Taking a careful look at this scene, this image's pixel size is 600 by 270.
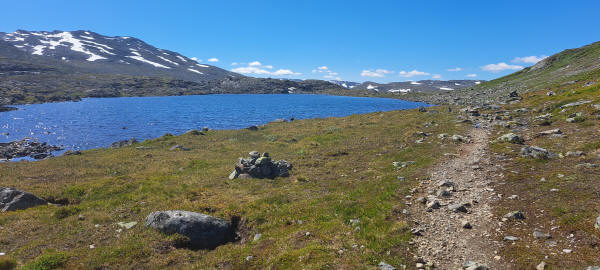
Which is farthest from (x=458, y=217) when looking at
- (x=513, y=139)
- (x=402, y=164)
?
(x=513, y=139)

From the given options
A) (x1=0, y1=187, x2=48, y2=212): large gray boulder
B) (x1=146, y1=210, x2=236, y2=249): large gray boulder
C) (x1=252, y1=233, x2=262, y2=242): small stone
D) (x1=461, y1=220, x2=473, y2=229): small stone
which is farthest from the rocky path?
(x1=0, y1=187, x2=48, y2=212): large gray boulder

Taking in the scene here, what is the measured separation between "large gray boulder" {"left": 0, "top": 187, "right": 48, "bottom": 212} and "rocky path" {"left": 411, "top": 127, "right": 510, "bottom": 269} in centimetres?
2528

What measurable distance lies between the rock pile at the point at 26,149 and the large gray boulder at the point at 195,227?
4374 centimetres

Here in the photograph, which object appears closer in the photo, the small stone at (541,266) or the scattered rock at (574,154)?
the small stone at (541,266)

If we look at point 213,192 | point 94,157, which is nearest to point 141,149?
point 94,157

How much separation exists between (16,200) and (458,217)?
28006 mm

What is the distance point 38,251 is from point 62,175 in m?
19.8

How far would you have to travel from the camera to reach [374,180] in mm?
21766

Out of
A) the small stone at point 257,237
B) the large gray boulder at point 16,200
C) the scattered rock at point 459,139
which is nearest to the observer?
the small stone at point 257,237

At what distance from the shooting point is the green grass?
12.6 meters

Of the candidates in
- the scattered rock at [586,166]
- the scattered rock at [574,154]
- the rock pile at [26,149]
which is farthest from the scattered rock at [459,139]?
the rock pile at [26,149]

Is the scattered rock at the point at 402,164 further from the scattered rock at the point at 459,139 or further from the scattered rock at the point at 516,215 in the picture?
the scattered rock at the point at 516,215

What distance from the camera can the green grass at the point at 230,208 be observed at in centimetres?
1258

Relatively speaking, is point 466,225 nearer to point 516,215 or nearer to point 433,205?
point 516,215
